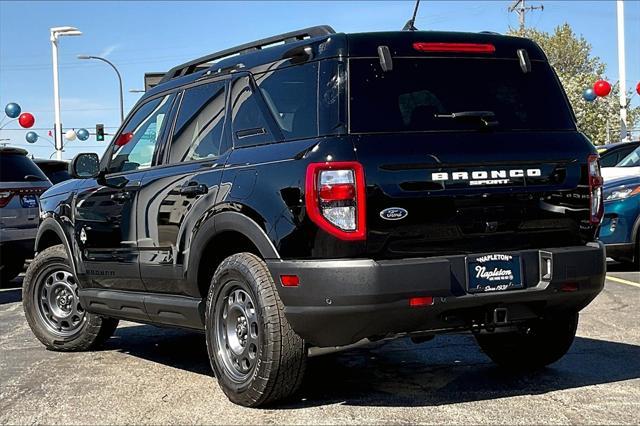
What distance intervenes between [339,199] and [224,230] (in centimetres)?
86

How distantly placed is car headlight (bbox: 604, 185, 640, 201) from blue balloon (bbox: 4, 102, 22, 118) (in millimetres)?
27144

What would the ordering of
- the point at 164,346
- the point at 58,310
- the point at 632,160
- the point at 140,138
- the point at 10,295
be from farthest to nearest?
the point at 632,160
the point at 10,295
the point at 164,346
the point at 58,310
the point at 140,138

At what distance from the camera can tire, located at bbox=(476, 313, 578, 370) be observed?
16.6ft

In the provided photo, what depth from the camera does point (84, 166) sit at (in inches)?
240

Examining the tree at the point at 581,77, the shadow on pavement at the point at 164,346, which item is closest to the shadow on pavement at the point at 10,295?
the shadow on pavement at the point at 164,346

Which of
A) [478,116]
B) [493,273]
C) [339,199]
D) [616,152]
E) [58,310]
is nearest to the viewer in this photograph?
[339,199]

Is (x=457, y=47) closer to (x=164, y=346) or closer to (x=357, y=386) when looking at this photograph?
(x=357, y=386)

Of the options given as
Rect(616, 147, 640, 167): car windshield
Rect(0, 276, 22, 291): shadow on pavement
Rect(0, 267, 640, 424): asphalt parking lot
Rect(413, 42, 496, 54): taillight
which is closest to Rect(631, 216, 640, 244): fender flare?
Rect(616, 147, 640, 167): car windshield

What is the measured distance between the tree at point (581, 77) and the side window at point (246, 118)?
5377 cm

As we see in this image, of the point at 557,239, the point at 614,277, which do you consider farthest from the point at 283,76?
the point at 614,277

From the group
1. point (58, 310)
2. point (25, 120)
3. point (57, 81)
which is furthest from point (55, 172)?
point (57, 81)

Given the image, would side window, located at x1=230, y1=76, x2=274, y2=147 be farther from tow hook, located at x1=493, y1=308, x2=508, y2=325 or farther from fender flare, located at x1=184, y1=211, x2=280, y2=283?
tow hook, located at x1=493, y1=308, x2=508, y2=325

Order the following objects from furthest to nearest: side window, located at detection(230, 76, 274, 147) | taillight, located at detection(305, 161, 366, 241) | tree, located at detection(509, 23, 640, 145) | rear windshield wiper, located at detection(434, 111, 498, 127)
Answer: tree, located at detection(509, 23, 640, 145) < side window, located at detection(230, 76, 274, 147) < rear windshield wiper, located at detection(434, 111, 498, 127) < taillight, located at detection(305, 161, 366, 241)

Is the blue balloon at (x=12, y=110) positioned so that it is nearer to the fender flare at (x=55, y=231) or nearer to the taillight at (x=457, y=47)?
the fender flare at (x=55, y=231)
